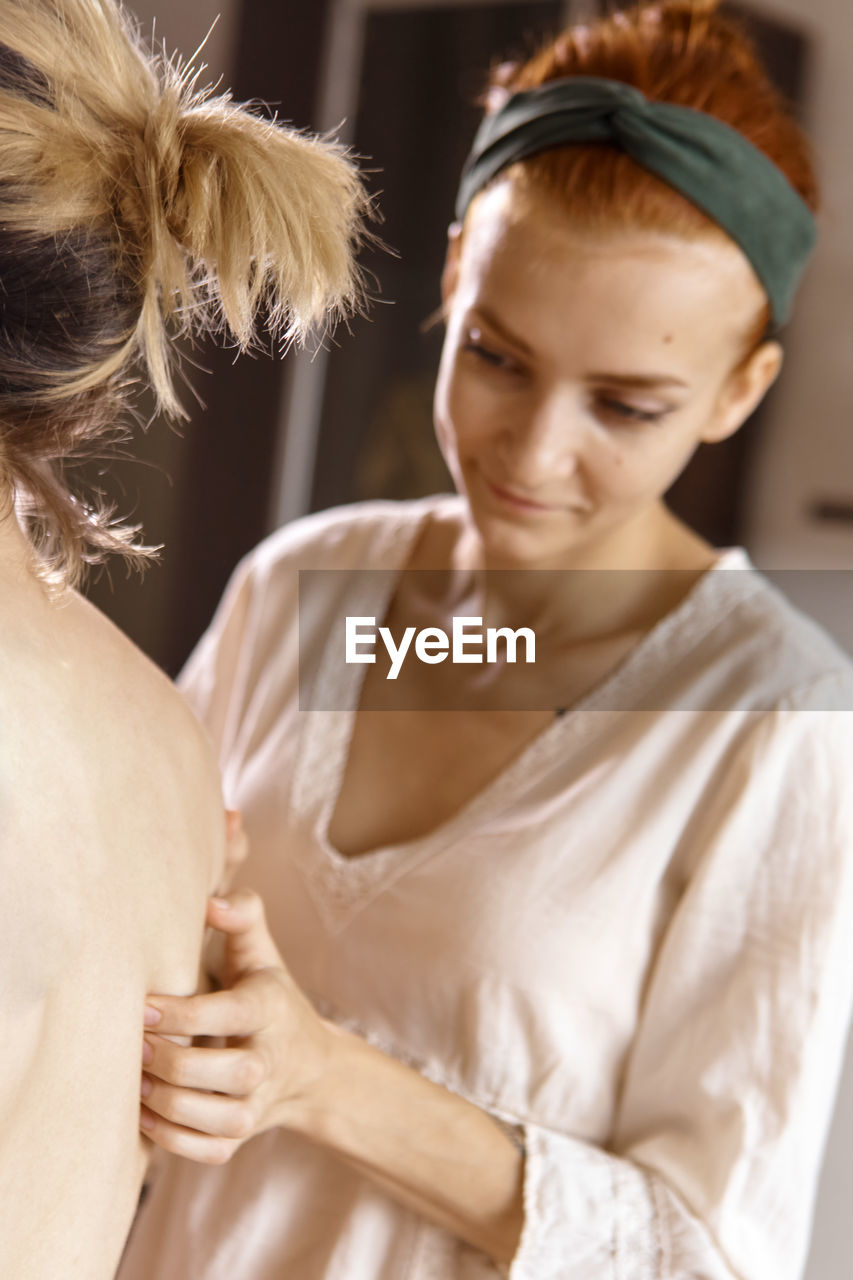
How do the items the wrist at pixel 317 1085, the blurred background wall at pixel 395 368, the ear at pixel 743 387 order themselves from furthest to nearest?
the blurred background wall at pixel 395 368
the ear at pixel 743 387
the wrist at pixel 317 1085

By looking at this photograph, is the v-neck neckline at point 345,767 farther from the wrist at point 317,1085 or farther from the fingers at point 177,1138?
the fingers at point 177,1138

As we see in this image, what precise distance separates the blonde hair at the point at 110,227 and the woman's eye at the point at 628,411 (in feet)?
1.27

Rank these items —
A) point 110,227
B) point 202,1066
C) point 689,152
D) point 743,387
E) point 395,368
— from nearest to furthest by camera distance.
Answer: point 110,227, point 202,1066, point 689,152, point 743,387, point 395,368

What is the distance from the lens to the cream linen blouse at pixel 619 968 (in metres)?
0.98

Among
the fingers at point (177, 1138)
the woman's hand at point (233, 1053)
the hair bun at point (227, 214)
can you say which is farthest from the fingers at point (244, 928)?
the hair bun at point (227, 214)

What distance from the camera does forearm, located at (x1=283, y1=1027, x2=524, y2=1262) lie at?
93 centimetres

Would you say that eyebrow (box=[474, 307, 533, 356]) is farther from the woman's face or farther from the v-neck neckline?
the v-neck neckline

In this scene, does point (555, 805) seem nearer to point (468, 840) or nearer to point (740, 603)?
point (468, 840)

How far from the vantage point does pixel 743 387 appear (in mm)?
1122

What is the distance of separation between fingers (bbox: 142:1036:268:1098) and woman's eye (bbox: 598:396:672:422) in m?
0.55

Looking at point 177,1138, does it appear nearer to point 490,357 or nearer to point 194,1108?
point 194,1108

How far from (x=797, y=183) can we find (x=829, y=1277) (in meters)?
1.06

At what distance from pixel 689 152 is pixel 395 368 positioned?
1.54 meters

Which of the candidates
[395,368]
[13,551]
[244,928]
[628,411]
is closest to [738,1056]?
[244,928]
